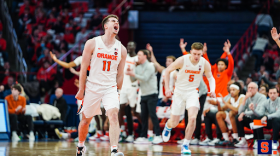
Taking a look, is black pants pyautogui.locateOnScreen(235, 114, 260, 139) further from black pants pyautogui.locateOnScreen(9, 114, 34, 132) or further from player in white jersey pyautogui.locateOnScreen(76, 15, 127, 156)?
black pants pyautogui.locateOnScreen(9, 114, 34, 132)

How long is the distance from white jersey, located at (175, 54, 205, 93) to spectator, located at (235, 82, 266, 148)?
196cm

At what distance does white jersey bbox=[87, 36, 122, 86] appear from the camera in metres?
6.24

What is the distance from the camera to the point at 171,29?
795 inches

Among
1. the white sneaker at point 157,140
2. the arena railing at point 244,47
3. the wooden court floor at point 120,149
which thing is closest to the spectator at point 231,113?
the wooden court floor at point 120,149

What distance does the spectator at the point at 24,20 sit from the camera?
18.7m

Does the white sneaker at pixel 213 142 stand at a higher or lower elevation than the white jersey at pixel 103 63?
lower

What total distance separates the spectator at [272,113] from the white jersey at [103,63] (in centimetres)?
426

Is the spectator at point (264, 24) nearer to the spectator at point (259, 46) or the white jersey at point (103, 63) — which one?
the spectator at point (259, 46)

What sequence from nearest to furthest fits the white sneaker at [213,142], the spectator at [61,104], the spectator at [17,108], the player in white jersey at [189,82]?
the player in white jersey at [189,82] < the white sneaker at [213,142] < the spectator at [17,108] < the spectator at [61,104]

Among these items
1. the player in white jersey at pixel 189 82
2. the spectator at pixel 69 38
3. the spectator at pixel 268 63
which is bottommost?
the player in white jersey at pixel 189 82

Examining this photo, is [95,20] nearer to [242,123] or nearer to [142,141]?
[142,141]

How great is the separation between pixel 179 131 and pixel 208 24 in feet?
32.0

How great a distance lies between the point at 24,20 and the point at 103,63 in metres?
13.8

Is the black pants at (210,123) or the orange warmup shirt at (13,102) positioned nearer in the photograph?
the black pants at (210,123)
